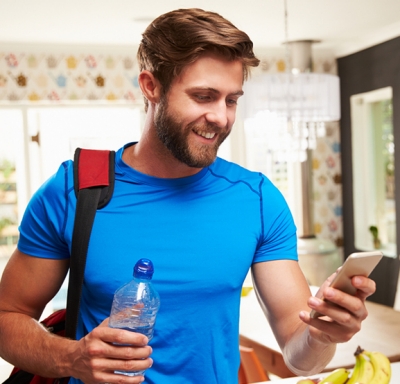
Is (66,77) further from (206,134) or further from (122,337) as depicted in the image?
(122,337)

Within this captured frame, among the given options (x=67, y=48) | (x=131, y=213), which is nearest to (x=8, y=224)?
(x=67, y=48)

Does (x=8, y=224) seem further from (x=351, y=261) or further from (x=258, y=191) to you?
(x=351, y=261)

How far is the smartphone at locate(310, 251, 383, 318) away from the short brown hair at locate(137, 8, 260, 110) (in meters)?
0.51

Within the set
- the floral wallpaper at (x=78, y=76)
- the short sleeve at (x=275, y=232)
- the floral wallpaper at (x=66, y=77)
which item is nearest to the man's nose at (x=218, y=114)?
the short sleeve at (x=275, y=232)

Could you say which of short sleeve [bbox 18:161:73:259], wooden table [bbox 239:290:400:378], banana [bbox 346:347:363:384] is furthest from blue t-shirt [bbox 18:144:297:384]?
wooden table [bbox 239:290:400:378]

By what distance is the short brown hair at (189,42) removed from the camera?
4.09 feet

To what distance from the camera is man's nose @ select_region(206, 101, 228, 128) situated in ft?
4.03

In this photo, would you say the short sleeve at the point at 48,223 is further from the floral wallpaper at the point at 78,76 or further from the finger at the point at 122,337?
the floral wallpaper at the point at 78,76

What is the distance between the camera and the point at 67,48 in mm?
5434

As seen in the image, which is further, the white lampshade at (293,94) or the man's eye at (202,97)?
the white lampshade at (293,94)

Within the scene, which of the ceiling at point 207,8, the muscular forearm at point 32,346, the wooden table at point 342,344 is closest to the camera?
the muscular forearm at point 32,346

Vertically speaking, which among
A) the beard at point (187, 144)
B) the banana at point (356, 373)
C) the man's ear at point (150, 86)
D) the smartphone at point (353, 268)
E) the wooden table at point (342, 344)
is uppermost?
the man's ear at point (150, 86)

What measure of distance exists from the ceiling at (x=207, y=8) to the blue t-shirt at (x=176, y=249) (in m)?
3.09

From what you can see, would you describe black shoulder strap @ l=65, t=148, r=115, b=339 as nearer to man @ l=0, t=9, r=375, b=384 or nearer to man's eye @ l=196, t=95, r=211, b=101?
man @ l=0, t=9, r=375, b=384
